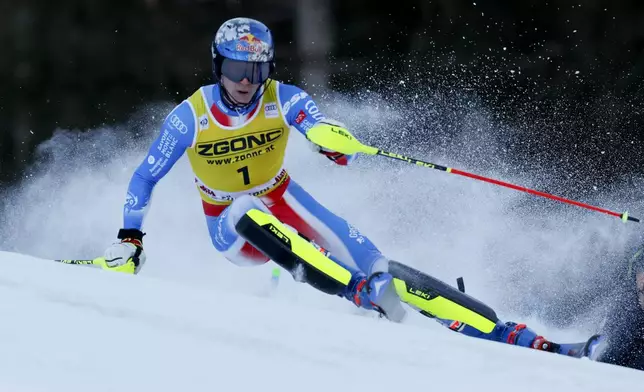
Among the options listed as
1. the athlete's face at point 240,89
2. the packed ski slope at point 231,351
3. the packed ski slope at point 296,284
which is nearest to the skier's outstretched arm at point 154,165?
the athlete's face at point 240,89

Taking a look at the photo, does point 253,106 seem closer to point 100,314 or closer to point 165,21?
point 100,314

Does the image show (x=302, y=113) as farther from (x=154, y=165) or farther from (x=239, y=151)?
(x=154, y=165)

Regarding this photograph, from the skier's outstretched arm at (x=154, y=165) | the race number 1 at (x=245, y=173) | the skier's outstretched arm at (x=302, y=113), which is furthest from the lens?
the race number 1 at (x=245, y=173)

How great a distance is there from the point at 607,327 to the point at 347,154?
117 cm

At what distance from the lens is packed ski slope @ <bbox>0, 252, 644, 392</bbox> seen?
1.30 metres

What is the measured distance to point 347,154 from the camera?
287 centimetres

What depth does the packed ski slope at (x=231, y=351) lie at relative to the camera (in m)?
1.30

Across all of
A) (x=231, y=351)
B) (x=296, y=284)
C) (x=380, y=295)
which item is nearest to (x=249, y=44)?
(x=380, y=295)

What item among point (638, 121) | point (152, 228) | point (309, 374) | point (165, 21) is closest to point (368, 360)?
point (309, 374)

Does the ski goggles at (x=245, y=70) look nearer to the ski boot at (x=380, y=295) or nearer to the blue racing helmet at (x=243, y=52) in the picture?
the blue racing helmet at (x=243, y=52)

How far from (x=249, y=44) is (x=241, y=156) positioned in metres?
0.45

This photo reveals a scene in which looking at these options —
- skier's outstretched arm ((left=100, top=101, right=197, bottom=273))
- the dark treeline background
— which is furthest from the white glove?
the dark treeline background

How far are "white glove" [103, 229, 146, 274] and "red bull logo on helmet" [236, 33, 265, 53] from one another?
2.60 feet

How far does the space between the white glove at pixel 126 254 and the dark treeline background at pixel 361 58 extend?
2705 millimetres
